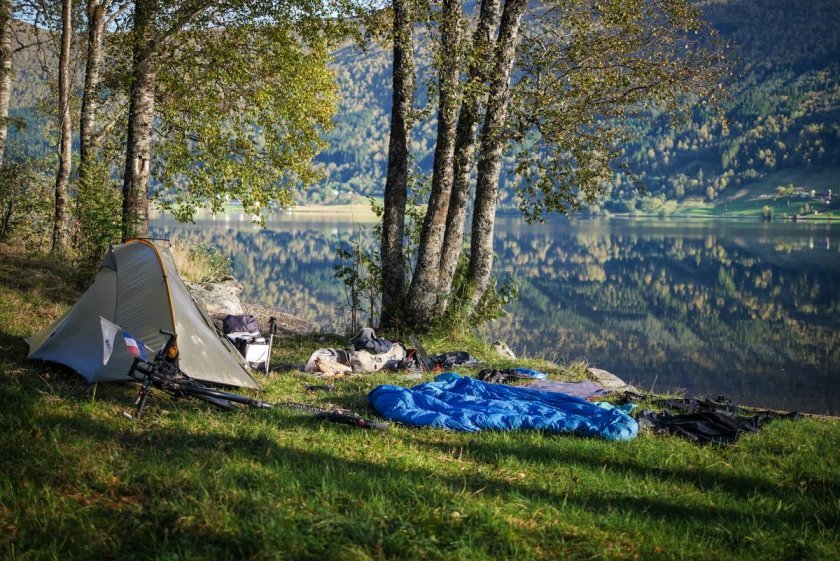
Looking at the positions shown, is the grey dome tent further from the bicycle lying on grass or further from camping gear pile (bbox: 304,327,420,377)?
camping gear pile (bbox: 304,327,420,377)

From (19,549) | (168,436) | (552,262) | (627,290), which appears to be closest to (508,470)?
(168,436)

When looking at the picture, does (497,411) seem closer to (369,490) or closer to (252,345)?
(369,490)

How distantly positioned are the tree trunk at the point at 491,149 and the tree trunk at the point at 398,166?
1462mm

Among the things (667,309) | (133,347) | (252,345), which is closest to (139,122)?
(252,345)

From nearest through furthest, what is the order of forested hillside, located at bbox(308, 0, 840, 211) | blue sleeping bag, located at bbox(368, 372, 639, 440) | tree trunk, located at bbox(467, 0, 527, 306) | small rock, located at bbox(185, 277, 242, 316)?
blue sleeping bag, located at bbox(368, 372, 639, 440), tree trunk, located at bbox(467, 0, 527, 306), small rock, located at bbox(185, 277, 242, 316), forested hillside, located at bbox(308, 0, 840, 211)

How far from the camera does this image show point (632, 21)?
14094 millimetres

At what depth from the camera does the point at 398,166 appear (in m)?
13.4

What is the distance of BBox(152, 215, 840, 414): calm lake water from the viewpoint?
19.2 metres

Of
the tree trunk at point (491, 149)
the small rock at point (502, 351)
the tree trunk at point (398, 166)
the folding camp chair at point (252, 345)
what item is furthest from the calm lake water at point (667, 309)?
the folding camp chair at point (252, 345)

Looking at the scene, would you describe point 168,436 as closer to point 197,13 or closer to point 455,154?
point 455,154

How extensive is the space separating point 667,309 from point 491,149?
1923cm

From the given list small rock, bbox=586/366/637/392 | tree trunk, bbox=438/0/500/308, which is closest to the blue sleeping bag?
small rock, bbox=586/366/637/392

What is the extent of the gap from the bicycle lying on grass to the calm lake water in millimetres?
8287

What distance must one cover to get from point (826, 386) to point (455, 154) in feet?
37.1
